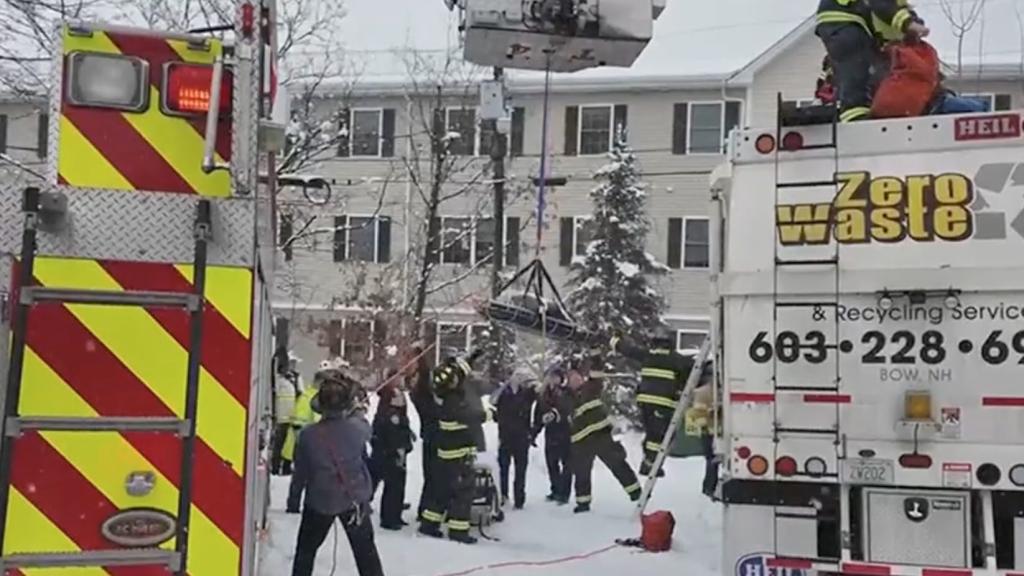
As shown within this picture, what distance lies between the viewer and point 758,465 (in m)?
5.43

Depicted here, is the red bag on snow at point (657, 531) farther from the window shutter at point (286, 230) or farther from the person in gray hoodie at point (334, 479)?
the window shutter at point (286, 230)

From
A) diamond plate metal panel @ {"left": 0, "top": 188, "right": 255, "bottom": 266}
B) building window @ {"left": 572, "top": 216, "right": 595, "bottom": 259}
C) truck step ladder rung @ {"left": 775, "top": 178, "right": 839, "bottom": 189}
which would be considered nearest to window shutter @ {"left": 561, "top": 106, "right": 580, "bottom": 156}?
building window @ {"left": 572, "top": 216, "right": 595, "bottom": 259}

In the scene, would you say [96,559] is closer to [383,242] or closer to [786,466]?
[786,466]

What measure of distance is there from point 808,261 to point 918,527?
4.22ft

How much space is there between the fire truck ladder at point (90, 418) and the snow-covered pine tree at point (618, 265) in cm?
2002

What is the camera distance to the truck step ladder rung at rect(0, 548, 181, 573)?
9.87 ft

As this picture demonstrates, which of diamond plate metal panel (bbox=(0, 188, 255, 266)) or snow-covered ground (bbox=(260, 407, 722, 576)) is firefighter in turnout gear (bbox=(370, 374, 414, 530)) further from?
diamond plate metal panel (bbox=(0, 188, 255, 266))

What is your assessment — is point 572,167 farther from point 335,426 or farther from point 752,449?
point 752,449

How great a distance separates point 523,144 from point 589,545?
18364mm

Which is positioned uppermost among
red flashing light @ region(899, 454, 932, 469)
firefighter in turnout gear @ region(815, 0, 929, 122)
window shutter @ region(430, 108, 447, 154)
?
window shutter @ region(430, 108, 447, 154)

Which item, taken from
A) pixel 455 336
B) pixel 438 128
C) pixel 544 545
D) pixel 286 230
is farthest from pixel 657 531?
pixel 455 336

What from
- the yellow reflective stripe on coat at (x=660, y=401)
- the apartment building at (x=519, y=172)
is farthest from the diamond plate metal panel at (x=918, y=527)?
the apartment building at (x=519, y=172)

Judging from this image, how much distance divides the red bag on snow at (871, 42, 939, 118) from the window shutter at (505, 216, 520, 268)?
853 inches

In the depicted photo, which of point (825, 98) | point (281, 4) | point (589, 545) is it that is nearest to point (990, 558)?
point (825, 98)
